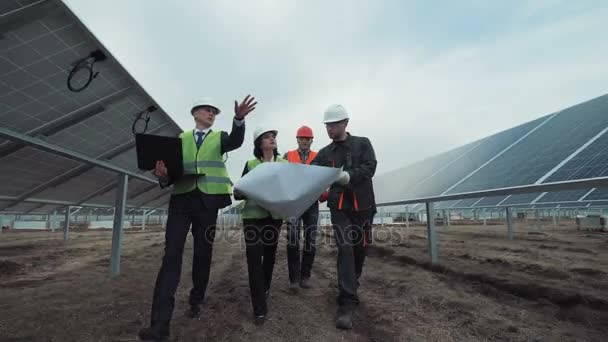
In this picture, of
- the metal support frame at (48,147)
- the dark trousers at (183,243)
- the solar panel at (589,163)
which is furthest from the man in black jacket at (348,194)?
the solar panel at (589,163)

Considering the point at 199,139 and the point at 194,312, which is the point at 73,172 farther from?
the point at 194,312

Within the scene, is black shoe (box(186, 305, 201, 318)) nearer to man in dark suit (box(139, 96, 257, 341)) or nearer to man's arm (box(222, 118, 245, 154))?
man in dark suit (box(139, 96, 257, 341))

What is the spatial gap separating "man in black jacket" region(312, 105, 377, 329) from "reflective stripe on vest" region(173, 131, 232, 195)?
40.3 inches

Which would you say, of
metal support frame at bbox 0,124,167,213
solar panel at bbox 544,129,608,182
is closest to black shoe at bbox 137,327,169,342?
metal support frame at bbox 0,124,167,213

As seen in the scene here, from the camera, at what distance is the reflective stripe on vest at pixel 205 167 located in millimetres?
2697

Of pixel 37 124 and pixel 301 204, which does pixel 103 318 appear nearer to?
pixel 301 204

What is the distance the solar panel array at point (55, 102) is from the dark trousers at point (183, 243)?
6.38 ft

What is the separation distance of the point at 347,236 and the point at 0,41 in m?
3.43

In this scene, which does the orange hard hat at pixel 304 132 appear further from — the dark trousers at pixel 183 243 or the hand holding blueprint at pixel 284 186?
the dark trousers at pixel 183 243

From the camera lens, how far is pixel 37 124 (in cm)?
377

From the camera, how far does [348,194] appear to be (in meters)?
3.07

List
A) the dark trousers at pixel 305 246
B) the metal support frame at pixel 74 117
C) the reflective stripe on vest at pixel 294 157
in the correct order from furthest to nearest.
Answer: the reflective stripe on vest at pixel 294 157 < the metal support frame at pixel 74 117 < the dark trousers at pixel 305 246

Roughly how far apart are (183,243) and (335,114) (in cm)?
180

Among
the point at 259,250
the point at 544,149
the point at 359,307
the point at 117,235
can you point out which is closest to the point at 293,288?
A: the point at 359,307
